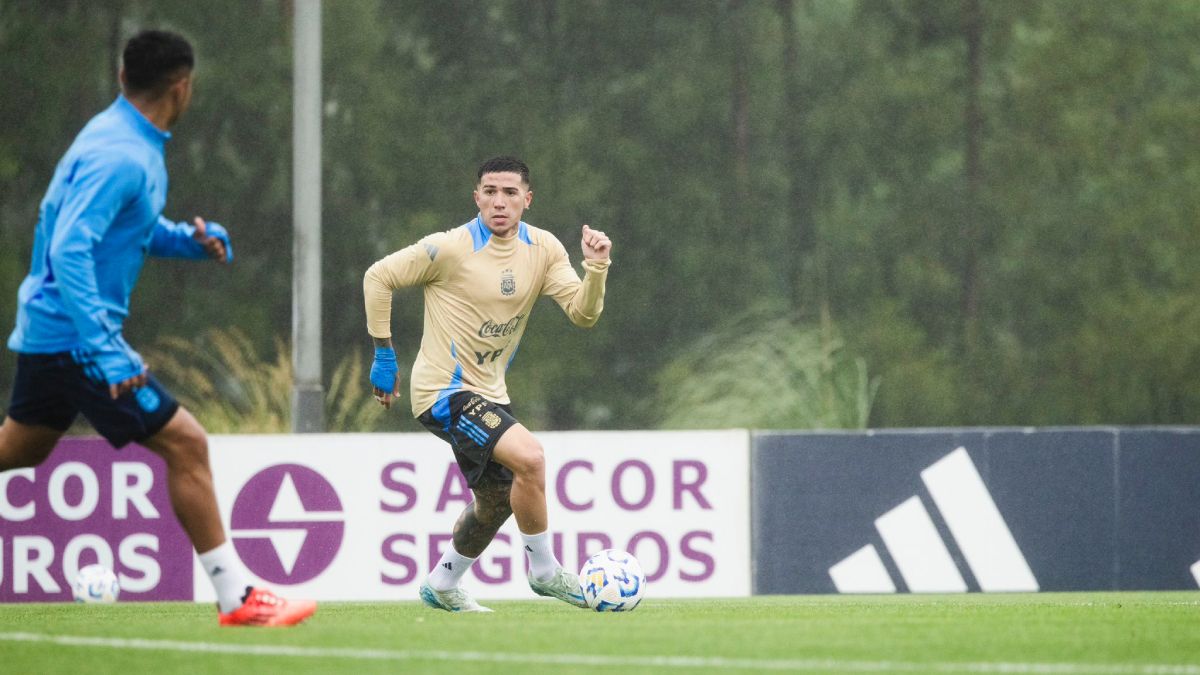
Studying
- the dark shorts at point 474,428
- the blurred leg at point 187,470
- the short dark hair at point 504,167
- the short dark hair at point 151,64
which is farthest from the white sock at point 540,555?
the short dark hair at point 151,64

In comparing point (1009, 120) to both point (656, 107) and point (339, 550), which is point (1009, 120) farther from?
point (339, 550)

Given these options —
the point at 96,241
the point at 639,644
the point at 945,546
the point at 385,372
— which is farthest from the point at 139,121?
the point at 945,546

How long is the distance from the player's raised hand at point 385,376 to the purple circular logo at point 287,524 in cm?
378

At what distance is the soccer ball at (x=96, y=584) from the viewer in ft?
38.4

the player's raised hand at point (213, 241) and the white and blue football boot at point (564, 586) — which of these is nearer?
the player's raised hand at point (213, 241)

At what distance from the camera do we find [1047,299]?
83.3ft

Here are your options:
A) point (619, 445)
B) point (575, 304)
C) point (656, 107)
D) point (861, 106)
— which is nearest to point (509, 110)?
point (656, 107)

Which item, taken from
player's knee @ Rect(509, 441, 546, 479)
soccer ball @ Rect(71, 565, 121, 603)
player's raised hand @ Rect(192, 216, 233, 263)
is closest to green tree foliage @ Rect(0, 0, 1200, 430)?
soccer ball @ Rect(71, 565, 121, 603)

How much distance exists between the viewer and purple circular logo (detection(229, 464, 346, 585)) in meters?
12.4

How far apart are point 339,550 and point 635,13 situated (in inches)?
567

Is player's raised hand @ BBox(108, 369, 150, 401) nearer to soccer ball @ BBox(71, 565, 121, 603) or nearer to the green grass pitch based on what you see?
the green grass pitch

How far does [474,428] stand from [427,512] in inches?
157

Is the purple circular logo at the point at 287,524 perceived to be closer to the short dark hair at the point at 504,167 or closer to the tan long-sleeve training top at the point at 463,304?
the tan long-sleeve training top at the point at 463,304

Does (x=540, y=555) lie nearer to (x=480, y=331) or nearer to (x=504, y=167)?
(x=480, y=331)
